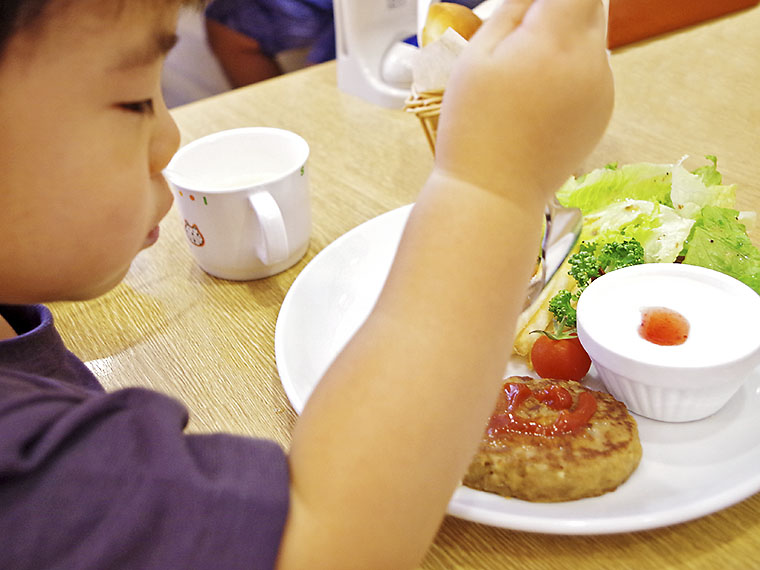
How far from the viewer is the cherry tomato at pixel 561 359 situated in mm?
804

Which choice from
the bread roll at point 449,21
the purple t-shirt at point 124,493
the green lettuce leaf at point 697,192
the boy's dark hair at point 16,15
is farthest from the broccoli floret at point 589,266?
the boy's dark hair at point 16,15

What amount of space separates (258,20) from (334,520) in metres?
2.77

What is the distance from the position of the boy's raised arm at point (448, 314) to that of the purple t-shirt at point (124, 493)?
0.03 m

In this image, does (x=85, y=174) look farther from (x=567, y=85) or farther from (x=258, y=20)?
(x=258, y=20)

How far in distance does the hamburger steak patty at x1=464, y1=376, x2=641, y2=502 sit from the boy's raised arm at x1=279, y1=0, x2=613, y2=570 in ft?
0.53

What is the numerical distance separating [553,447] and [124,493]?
0.38 meters

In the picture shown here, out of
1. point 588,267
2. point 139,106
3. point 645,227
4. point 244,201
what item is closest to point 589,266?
point 588,267

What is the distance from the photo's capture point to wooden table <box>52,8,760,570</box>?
57cm

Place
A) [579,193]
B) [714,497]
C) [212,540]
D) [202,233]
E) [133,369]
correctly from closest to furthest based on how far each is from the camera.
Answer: [212,540], [714,497], [133,369], [202,233], [579,193]

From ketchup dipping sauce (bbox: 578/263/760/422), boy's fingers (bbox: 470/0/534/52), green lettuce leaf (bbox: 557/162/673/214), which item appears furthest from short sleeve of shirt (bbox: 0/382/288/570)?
green lettuce leaf (bbox: 557/162/673/214)

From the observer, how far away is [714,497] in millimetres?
Answer: 557

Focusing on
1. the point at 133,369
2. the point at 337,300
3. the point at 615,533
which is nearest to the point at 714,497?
the point at 615,533

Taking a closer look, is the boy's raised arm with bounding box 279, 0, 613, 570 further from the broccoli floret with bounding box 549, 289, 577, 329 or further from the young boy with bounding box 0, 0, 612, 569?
the broccoli floret with bounding box 549, 289, 577, 329

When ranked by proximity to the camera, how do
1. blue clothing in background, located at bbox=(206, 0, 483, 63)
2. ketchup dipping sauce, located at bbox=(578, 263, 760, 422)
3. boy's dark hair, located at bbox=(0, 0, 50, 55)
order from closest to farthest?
1. boy's dark hair, located at bbox=(0, 0, 50, 55)
2. ketchup dipping sauce, located at bbox=(578, 263, 760, 422)
3. blue clothing in background, located at bbox=(206, 0, 483, 63)
